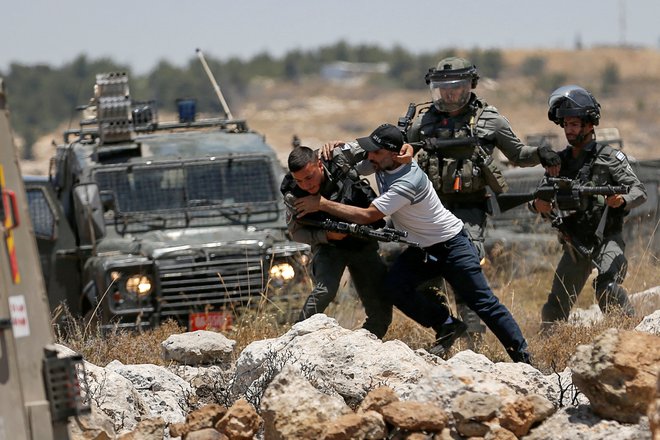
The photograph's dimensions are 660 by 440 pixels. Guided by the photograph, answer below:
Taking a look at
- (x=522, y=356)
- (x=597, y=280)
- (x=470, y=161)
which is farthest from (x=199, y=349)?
(x=597, y=280)

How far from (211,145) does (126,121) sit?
2.38ft

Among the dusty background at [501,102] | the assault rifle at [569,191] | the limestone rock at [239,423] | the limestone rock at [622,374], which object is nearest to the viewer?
the limestone rock at [622,374]

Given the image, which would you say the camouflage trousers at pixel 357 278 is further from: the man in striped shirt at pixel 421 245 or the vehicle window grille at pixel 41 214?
the vehicle window grille at pixel 41 214

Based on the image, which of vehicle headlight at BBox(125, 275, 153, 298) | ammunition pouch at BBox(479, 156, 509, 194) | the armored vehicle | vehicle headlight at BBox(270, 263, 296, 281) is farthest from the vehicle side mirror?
ammunition pouch at BBox(479, 156, 509, 194)

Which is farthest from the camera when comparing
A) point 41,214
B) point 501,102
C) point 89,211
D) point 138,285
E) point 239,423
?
point 501,102

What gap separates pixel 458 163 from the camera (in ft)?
28.2

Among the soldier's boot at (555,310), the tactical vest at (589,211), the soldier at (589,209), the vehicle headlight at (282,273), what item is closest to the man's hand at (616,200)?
A: the soldier at (589,209)

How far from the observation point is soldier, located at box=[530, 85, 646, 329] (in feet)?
28.3

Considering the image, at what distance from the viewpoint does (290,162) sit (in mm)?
7719

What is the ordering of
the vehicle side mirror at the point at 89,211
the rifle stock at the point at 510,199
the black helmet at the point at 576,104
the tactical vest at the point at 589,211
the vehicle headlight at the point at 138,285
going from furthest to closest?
the vehicle side mirror at the point at 89,211 < the vehicle headlight at the point at 138,285 < the rifle stock at the point at 510,199 < the tactical vest at the point at 589,211 < the black helmet at the point at 576,104

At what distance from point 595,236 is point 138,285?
3.30 metres

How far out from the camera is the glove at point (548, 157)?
852cm

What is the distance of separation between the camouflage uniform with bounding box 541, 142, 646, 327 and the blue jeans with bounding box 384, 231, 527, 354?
1169 millimetres

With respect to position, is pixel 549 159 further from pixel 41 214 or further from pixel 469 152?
pixel 41 214
